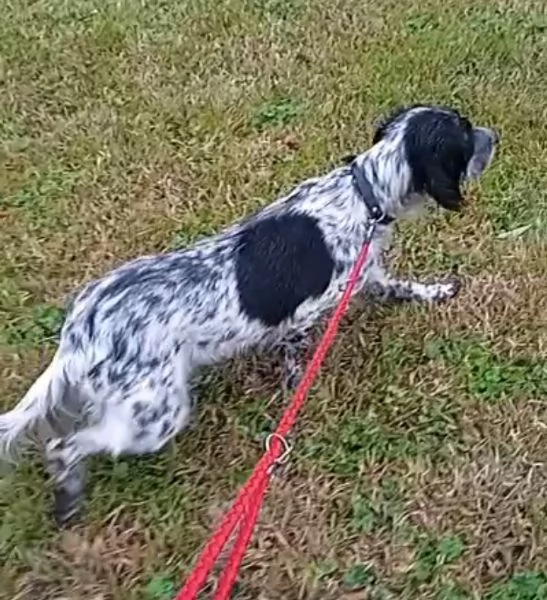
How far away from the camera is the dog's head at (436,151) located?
12.2 feet

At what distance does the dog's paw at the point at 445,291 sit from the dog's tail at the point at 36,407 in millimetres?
1517

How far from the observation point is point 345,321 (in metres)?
4.16

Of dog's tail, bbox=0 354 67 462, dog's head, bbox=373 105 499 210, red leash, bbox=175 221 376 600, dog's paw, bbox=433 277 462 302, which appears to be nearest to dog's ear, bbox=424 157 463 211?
dog's head, bbox=373 105 499 210

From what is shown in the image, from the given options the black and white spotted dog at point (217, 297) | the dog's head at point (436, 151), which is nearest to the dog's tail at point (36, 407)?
the black and white spotted dog at point (217, 297)

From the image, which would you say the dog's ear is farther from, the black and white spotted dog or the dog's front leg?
the dog's front leg

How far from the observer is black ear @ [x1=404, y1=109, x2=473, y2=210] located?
3.73 m

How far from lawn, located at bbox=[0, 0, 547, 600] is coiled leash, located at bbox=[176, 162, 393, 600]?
25 cm

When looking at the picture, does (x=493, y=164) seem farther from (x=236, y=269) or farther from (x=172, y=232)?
(x=236, y=269)

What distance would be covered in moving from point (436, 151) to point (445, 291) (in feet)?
2.25

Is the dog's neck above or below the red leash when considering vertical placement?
above

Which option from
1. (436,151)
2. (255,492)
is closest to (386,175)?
(436,151)

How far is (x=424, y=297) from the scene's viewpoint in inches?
166

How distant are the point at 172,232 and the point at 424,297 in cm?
112

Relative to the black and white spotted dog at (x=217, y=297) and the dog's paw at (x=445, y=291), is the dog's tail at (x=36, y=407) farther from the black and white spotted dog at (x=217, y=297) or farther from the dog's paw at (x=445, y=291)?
the dog's paw at (x=445, y=291)
